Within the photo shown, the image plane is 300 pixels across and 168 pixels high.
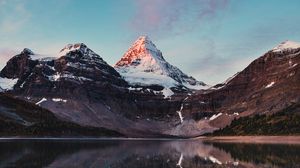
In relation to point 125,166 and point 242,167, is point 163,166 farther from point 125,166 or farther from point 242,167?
point 242,167

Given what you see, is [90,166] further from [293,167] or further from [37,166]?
[293,167]

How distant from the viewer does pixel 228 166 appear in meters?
74.7

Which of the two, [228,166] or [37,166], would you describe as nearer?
[37,166]

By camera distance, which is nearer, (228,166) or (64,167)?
(64,167)

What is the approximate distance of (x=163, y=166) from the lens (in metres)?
73.4

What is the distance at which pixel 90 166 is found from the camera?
2864 inches

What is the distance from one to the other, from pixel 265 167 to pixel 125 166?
20.8 metres

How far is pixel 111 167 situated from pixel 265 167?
2280 cm

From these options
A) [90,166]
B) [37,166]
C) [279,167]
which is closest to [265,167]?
[279,167]

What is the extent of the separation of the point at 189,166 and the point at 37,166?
73.7 feet

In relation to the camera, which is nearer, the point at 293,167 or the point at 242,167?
the point at 293,167

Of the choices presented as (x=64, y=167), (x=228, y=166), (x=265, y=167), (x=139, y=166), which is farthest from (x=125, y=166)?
(x=265, y=167)

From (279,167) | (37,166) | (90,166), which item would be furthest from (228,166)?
(37,166)

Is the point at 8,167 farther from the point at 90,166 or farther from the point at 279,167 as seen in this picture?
the point at 279,167
